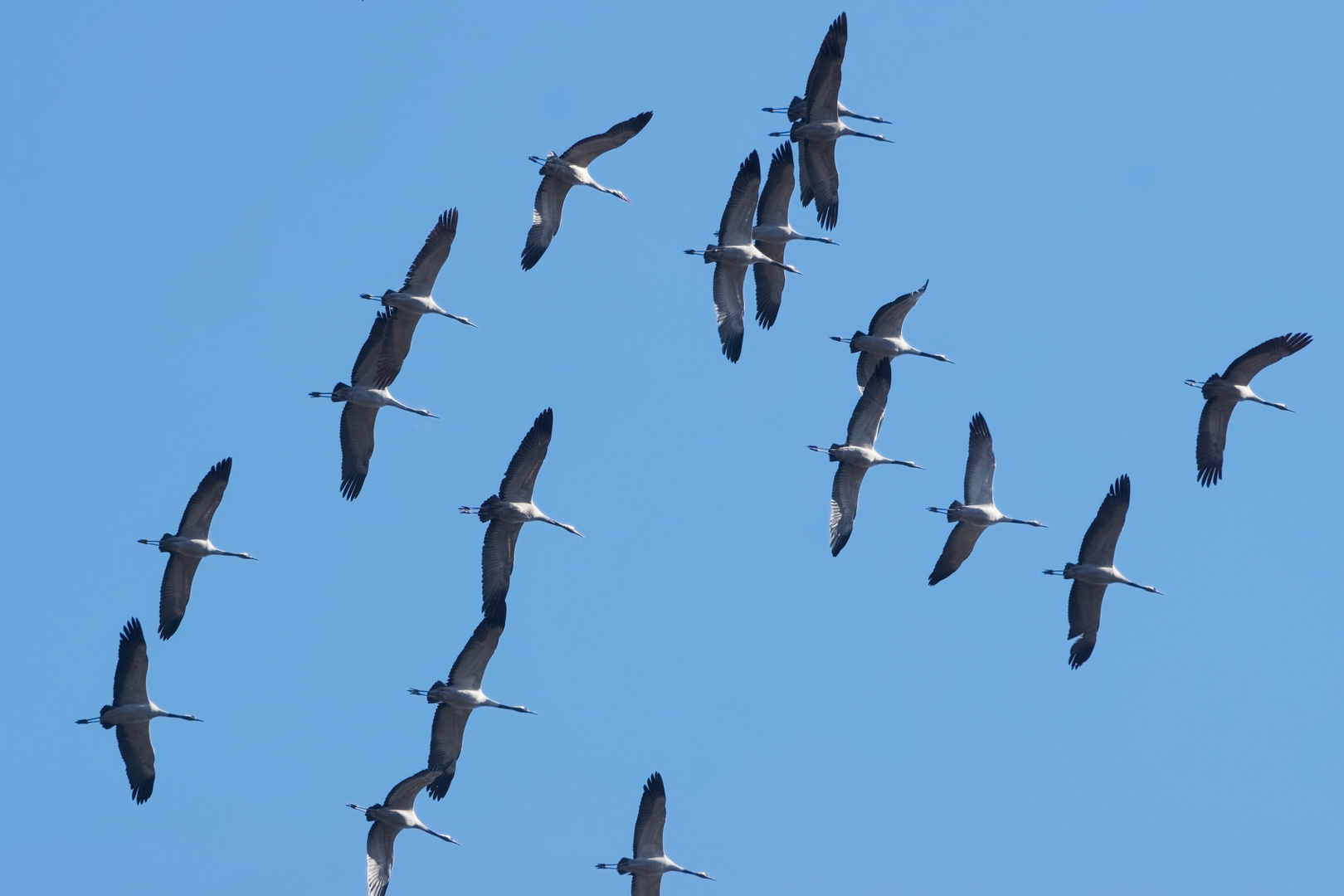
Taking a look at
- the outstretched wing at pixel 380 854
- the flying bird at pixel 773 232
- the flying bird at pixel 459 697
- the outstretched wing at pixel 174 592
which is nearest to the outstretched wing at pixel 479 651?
the flying bird at pixel 459 697

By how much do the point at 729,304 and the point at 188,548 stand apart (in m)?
10.7

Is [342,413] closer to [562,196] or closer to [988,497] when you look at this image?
[562,196]

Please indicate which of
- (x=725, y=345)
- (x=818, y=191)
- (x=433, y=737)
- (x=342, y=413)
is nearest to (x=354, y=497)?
(x=342, y=413)

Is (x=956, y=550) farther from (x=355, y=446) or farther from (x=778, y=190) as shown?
(x=355, y=446)

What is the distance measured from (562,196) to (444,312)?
2972mm

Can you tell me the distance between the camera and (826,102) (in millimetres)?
43500

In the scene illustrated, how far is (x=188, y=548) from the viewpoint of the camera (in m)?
43.5

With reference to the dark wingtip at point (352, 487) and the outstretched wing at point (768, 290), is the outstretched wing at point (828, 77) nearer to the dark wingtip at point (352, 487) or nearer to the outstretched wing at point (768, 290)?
the outstretched wing at point (768, 290)

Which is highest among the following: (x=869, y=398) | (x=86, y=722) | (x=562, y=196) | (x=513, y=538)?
(x=562, y=196)

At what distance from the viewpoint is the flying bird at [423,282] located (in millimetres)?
42469

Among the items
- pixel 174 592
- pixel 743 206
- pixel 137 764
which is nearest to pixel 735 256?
pixel 743 206

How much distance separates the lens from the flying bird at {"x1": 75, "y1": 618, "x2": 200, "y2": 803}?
4297 centimetres

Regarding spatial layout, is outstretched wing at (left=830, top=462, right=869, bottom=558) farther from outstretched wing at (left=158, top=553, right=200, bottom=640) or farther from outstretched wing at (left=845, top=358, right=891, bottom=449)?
outstretched wing at (left=158, top=553, right=200, bottom=640)

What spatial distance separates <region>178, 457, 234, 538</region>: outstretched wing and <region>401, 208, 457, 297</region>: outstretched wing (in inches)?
177
